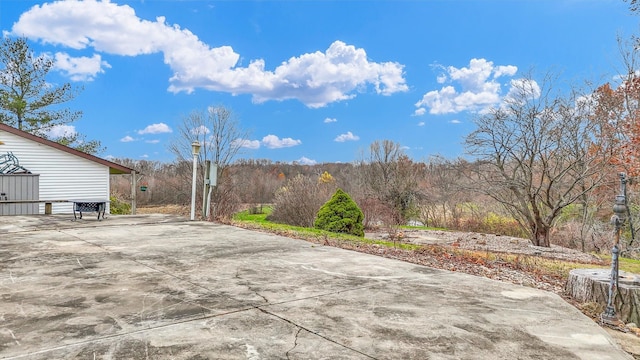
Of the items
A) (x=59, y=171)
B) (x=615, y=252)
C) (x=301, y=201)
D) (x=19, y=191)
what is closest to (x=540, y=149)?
(x=301, y=201)

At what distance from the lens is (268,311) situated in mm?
3197

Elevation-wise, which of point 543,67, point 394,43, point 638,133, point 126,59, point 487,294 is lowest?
point 487,294

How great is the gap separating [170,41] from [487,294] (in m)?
14.2

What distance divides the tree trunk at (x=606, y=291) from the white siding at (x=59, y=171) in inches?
611

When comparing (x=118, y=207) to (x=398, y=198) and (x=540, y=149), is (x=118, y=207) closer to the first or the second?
(x=398, y=198)

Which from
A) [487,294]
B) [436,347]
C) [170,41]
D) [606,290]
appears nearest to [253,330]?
[436,347]

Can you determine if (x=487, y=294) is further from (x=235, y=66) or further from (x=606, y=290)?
(x=235, y=66)

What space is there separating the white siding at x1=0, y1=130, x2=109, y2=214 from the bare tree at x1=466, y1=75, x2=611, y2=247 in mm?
13835

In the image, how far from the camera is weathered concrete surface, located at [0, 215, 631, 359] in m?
2.50

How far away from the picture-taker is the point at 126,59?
15281 millimetres

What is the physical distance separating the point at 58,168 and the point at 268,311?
1427 cm

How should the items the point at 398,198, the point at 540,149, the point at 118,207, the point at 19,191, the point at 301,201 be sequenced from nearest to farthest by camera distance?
the point at 540,149, the point at 19,191, the point at 301,201, the point at 118,207, the point at 398,198

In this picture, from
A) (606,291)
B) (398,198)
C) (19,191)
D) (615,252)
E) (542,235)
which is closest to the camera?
(615,252)

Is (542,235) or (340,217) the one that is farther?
(340,217)
